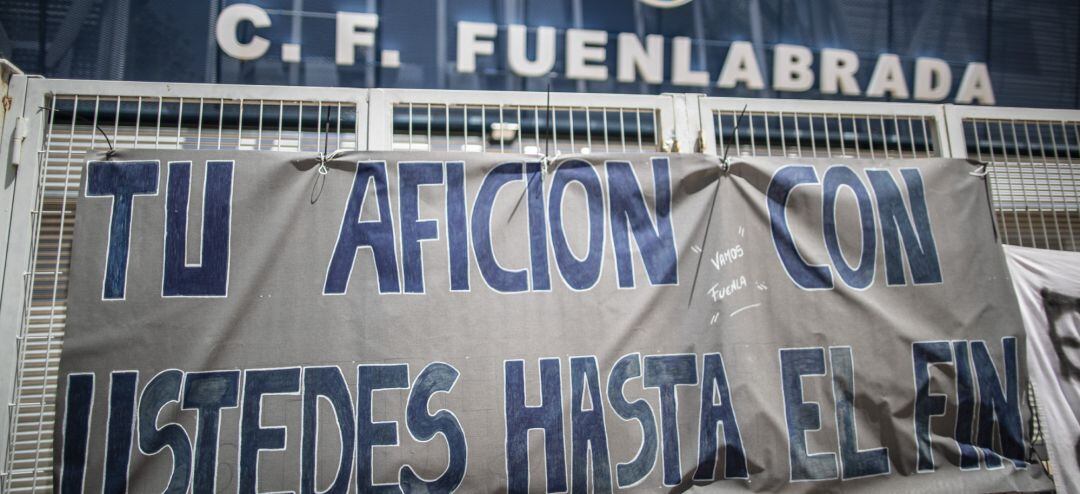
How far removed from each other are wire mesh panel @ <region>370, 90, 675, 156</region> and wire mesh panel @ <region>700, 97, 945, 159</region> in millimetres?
301

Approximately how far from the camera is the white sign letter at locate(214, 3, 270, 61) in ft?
10.3

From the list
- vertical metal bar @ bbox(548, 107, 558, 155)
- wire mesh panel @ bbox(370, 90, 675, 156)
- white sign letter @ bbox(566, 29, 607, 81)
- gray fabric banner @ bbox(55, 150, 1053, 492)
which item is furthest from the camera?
white sign letter @ bbox(566, 29, 607, 81)

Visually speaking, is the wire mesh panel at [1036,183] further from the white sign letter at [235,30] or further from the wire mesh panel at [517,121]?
the white sign letter at [235,30]

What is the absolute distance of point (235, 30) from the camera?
315cm

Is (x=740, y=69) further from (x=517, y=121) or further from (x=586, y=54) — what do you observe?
(x=517, y=121)

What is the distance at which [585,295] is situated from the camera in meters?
2.58

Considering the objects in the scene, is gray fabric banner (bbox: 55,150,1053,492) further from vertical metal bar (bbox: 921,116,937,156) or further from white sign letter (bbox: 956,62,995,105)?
white sign letter (bbox: 956,62,995,105)

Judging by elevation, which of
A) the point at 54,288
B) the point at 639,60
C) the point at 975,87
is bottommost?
the point at 54,288

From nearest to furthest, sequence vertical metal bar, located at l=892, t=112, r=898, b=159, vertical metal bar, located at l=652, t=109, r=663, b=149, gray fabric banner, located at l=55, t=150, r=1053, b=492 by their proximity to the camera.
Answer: gray fabric banner, located at l=55, t=150, r=1053, b=492, vertical metal bar, located at l=652, t=109, r=663, b=149, vertical metal bar, located at l=892, t=112, r=898, b=159

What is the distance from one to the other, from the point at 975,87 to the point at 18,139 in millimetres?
4686

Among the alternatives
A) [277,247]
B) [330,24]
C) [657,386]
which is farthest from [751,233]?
[330,24]

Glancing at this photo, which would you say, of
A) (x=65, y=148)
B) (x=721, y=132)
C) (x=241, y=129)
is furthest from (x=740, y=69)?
(x=65, y=148)

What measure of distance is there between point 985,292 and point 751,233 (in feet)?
3.65

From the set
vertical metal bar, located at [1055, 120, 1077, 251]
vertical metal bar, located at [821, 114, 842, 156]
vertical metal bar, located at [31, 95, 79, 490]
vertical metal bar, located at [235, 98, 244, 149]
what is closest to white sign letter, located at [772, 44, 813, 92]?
vertical metal bar, located at [821, 114, 842, 156]
